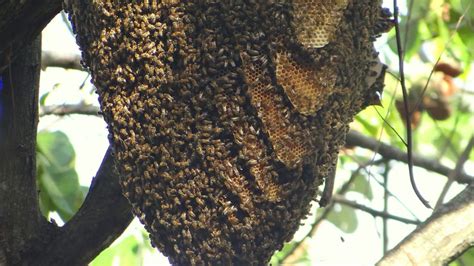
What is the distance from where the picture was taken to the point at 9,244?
292cm

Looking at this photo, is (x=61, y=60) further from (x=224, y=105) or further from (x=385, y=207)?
(x=224, y=105)

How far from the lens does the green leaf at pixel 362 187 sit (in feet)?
16.6

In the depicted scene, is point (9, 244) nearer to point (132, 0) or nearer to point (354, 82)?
point (132, 0)

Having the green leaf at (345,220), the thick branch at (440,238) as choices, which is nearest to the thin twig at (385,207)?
the green leaf at (345,220)

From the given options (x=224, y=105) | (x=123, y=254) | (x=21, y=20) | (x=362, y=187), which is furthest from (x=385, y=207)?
(x=224, y=105)

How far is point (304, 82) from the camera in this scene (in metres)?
2.18

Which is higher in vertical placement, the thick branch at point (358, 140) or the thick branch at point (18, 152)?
the thick branch at point (358, 140)

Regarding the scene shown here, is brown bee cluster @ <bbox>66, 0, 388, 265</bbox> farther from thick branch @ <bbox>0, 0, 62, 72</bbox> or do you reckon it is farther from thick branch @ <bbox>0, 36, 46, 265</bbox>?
thick branch @ <bbox>0, 36, 46, 265</bbox>

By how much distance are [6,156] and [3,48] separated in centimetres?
40

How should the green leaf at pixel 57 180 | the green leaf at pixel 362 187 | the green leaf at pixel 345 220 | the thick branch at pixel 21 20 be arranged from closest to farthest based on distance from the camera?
1. the thick branch at pixel 21 20
2. the green leaf at pixel 57 180
3. the green leaf at pixel 362 187
4. the green leaf at pixel 345 220

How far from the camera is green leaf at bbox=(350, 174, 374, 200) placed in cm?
505

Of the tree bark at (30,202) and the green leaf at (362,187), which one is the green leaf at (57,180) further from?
the green leaf at (362,187)

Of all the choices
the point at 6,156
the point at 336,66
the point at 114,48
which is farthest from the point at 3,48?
the point at 336,66

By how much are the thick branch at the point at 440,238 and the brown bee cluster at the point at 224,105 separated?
0.61 m
